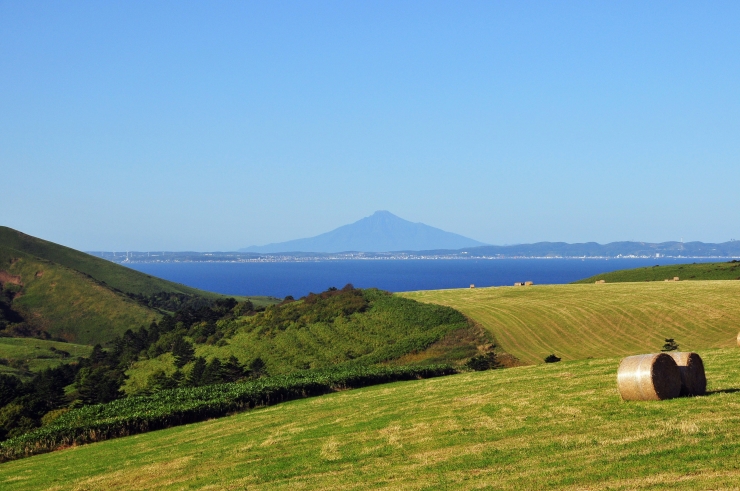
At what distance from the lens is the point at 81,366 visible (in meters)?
93.2

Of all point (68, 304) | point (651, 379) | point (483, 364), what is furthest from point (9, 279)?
point (651, 379)

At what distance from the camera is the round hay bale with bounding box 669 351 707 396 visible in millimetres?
20469

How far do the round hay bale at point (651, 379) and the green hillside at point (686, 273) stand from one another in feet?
256

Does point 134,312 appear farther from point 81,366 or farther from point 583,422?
point 583,422

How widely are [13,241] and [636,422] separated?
8161 inches

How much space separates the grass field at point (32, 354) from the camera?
100250mm

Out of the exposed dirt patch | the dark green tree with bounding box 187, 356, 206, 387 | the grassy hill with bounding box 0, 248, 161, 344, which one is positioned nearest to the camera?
the dark green tree with bounding box 187, 356, 206, 387

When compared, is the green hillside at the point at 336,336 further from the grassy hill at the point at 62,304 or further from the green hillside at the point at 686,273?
the grassy hill at the point at 62,304

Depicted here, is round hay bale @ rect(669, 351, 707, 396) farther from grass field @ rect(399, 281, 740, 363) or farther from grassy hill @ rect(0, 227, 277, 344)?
grassy hill @ rect(0, 227, 277, 344)

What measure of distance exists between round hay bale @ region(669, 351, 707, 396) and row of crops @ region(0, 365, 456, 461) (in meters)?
22.1

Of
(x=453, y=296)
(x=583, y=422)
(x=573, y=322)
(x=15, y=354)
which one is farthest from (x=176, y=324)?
(x=583, y=422)

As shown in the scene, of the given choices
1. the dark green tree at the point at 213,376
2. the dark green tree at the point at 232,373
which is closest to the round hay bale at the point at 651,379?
the dark green tree at the point at 232,373

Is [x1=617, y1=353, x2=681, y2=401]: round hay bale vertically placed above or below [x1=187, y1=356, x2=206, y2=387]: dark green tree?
above

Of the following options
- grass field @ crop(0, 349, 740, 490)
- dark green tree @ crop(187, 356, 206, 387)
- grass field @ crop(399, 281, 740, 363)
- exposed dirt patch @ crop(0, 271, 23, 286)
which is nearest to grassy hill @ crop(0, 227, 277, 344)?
exposed dirt patch @ crop(0, 271, 23, 286)
